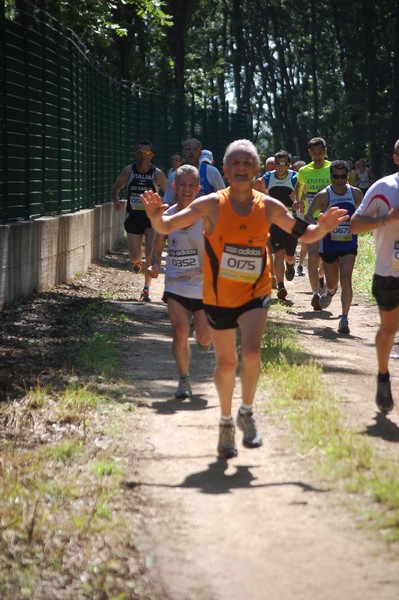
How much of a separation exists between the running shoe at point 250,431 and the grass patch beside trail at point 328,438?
259 mm

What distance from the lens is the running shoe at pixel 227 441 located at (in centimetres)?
737

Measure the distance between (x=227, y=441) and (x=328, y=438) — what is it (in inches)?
23.4

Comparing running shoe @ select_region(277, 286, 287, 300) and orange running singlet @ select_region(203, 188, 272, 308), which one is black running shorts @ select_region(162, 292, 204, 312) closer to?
orange running singlet @ select_region(203, 188, 272, 308)

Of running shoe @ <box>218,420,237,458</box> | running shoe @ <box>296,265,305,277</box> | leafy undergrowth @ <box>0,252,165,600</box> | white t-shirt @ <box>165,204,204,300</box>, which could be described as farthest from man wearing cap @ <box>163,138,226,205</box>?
running shoe @ <box>296,265,305,277</box>

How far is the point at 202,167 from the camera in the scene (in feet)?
43.1

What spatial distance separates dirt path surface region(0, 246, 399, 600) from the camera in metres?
5.25

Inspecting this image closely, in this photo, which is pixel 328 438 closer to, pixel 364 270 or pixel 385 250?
pixel 385 250

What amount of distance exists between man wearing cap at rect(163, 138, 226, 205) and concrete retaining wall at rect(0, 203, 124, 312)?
1.98 metres

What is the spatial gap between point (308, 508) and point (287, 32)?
203 ft

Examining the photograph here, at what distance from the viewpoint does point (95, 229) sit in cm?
2205

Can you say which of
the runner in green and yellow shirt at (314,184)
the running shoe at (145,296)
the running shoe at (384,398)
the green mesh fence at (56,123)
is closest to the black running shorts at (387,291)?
the running shoe at (384,398)

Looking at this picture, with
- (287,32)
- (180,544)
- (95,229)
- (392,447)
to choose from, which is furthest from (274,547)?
(287,32)

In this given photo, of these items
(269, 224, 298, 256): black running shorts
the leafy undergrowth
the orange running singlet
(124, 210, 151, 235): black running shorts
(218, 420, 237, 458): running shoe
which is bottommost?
the leafy undergrowth

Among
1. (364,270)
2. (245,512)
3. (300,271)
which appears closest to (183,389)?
(245,512)
